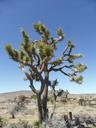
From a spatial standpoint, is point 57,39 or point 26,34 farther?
point 57,39

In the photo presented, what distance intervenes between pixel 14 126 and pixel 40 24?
673cm

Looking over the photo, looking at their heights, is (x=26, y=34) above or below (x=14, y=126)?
above

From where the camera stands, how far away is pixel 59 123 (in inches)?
549

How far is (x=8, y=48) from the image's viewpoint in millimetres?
16547

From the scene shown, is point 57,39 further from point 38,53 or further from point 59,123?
point 59,123

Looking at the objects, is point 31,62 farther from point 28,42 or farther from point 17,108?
point 17,108

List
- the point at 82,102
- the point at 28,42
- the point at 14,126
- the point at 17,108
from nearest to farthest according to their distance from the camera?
the point at 14,126, the point at 28,42, the point at 17,108, the point at 82,102

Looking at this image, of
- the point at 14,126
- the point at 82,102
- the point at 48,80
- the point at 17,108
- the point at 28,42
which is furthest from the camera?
the point at 82,102

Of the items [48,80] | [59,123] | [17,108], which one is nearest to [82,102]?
[17,108]

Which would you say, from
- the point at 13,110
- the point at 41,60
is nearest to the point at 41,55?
the point at 41,60

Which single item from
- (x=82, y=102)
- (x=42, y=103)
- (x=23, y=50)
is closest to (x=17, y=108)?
(x=42, y=103)

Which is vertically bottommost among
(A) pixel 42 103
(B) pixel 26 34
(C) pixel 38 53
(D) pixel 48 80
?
(A) pixel 42 103

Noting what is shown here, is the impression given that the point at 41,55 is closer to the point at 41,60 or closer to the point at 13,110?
the point at 41,60

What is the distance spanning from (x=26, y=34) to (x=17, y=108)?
29.9 feet
